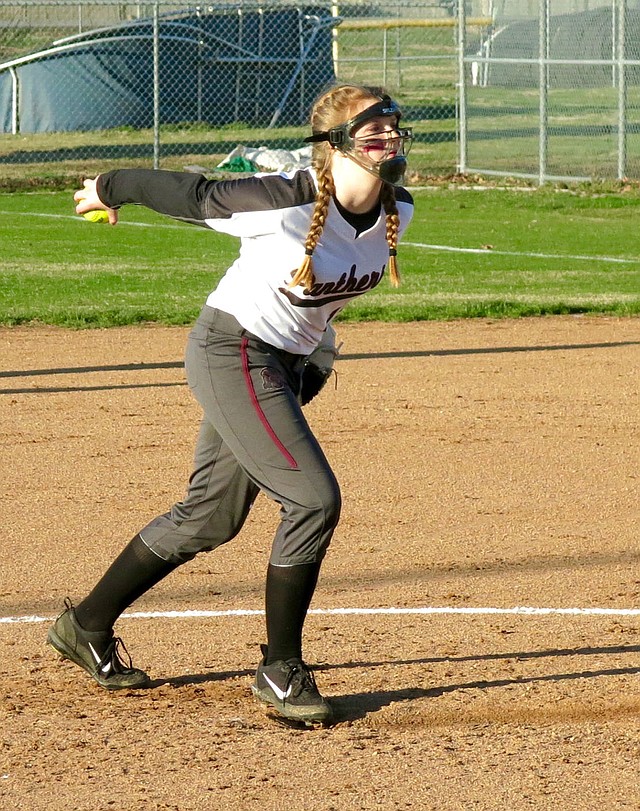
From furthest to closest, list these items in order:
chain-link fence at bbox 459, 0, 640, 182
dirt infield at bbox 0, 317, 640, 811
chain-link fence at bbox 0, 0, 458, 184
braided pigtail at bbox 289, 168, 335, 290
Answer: chain-link fence at bbox 0, 0, 458, 184, chain-link fence at bbox 459, 0, 640, 182, braided pigtail at bbox 289, 168, 335, 290, dirt infield at bbox 0, 317, 640, 811

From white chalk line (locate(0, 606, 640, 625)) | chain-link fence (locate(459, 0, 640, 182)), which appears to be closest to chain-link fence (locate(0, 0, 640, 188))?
chain-link fence (locate(459, 0, 640, 182))

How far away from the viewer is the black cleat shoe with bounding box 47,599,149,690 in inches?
166

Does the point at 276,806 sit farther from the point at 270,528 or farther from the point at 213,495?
the point at 270,528

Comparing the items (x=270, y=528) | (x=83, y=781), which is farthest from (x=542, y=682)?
(x=270, y=528)

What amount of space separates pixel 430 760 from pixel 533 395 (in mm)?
5365

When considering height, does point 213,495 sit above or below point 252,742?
above

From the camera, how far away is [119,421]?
8125 mm

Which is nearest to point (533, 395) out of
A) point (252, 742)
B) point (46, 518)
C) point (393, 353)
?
point (393, 353)

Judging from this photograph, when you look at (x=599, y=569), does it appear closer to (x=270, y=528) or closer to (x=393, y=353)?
(x=270, y=528)

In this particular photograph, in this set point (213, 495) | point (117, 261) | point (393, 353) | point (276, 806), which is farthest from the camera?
point (117, 261)

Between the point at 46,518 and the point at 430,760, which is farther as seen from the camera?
the point at 46,518

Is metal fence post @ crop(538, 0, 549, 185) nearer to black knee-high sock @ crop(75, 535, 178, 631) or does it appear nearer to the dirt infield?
the dirt infield

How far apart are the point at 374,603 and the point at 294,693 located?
46.4 inches

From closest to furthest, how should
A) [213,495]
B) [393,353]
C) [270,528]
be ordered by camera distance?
[213,495] < [270,528] < [393,353]
